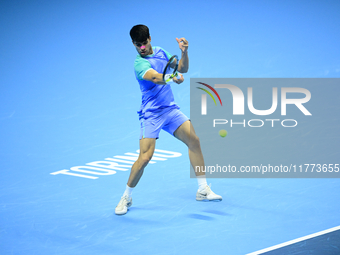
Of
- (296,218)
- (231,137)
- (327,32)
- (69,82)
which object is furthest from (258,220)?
(327,32)

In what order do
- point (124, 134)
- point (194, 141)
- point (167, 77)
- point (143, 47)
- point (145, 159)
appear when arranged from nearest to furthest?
1. point (167, 77)
2. point (143, 47)
3. point (145, 159)
4. point (194, 141)
5. point (124, 134)

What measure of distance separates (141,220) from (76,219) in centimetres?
65

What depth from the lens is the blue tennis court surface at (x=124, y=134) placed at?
4.28 meters

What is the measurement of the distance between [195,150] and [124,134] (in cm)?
290

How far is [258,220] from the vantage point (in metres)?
4.50

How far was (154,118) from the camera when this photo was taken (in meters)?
4.94

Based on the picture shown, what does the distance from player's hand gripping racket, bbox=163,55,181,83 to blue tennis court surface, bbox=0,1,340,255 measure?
136cm

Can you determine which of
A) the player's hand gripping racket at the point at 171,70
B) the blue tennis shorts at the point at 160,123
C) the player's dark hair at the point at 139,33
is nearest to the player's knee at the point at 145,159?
the blue tennis shorts at the point at 160,123

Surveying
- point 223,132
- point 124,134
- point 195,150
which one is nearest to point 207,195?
point 195,150

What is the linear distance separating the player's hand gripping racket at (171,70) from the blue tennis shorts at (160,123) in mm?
436

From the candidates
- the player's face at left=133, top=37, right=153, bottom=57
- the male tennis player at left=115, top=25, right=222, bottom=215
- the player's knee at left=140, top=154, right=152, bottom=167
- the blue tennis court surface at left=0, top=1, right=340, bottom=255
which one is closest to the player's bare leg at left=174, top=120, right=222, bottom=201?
the male tennis player at left=115, top=25, right=222, bottom=215

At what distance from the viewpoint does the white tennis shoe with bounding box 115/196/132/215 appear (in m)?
4.80

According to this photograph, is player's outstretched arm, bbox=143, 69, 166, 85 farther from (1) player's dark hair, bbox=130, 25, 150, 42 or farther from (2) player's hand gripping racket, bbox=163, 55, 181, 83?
(1) player's dark hair, bbox=130, 25, 150, 42

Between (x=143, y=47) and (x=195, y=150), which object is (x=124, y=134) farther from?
(x=143, y=47)
